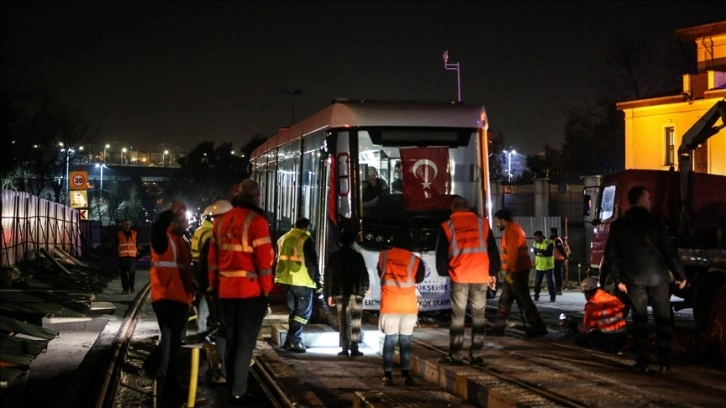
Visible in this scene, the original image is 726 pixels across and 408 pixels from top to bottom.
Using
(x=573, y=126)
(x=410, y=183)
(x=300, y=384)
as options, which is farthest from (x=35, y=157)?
(x=300, y=384)

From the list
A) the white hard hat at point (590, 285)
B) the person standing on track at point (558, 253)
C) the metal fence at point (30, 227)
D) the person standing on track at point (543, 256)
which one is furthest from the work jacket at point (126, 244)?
the white hard hat at point (590, 285)

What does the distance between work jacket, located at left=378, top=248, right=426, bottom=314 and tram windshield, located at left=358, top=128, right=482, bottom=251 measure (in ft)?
16.1

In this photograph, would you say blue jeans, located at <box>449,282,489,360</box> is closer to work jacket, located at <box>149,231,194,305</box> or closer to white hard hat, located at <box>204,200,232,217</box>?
white hard hat, located at <box>204,200,232,217</box>

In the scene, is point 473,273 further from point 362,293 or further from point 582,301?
point 582,301

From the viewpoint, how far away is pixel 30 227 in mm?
28312

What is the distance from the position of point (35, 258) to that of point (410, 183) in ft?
48.6

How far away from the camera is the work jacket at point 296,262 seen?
1391cm

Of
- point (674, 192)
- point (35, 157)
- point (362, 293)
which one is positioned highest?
point (35, 157)

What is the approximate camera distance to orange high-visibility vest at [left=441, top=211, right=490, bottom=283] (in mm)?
11477

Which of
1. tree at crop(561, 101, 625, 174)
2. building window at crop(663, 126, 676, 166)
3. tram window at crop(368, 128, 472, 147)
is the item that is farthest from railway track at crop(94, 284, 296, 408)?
tree at crop(561, 101, 625, 174)

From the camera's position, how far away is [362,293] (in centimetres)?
1359

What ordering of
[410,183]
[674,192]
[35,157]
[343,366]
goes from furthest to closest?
[35,157] < [674,192] < [410,183] < [343,366]

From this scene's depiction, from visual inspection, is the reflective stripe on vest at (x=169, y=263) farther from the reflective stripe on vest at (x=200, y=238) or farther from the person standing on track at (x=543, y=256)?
the person standing on track at (x=543, y=256)

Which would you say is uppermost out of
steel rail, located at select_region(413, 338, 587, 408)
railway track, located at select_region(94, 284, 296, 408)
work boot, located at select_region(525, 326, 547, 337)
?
work boot, located at select_region(525, 326, 547, 337)
